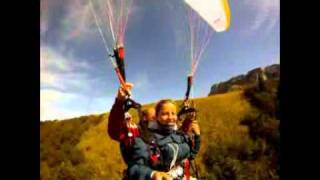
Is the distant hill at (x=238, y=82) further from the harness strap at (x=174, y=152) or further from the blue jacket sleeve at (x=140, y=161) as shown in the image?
the blue jacket sleeve at (x=140, y=161)

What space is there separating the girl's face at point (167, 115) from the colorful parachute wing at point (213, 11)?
49cm

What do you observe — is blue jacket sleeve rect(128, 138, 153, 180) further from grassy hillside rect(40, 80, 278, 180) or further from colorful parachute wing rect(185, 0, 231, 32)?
colorful parachute wing rect(185, 0, 231, 32)

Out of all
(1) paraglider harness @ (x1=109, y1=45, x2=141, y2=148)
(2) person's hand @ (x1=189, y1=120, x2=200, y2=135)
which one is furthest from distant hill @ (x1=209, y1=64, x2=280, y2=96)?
(1) paraglider harness @ (x1=109, y1=45, x2=141, y2=148)

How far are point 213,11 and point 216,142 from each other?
26.6 inches

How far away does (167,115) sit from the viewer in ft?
10.1

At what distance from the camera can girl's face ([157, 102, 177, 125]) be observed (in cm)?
309

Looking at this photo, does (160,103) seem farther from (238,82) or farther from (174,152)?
(238,82)

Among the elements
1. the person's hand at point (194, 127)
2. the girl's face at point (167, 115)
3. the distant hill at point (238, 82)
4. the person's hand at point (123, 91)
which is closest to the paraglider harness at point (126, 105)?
the person's hand at point (123, 91)

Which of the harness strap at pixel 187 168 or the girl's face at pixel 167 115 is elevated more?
the girl's face at pixel 167 115

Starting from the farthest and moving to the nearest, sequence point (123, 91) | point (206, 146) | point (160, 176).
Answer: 1. point (206, 146)
2. point (123, 91)
3. point (160, 176)

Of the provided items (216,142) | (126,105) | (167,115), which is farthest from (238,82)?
(126,105)

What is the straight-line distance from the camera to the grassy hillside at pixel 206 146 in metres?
3.19
